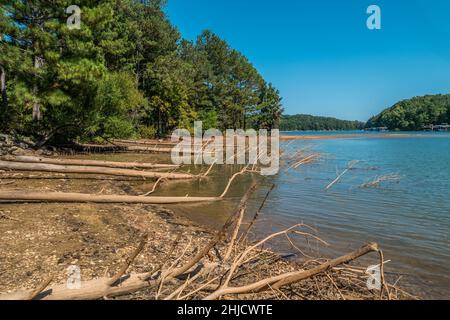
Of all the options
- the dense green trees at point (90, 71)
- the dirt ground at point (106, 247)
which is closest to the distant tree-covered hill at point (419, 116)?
the dense green trees at point (90, 71)

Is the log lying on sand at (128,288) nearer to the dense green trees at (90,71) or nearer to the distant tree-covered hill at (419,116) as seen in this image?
the dense green trees at (90,71)

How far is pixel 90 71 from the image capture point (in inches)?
608

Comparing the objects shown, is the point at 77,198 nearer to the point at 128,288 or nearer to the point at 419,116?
the point at 128,288

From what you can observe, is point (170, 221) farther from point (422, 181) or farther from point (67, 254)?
point (422, 181)

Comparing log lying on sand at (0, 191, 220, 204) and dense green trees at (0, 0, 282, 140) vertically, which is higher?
dense green trees at (0, 0, 282, 140)

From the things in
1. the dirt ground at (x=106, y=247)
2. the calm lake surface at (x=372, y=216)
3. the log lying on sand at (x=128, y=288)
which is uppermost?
the log lying on sand at (x=128, y=288)

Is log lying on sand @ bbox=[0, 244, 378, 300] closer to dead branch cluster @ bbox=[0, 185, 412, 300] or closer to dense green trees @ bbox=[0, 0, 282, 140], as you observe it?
dead branch cluster @ bbox=[0, 185, 412, 300]

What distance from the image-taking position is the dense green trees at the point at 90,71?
1494 centimetres

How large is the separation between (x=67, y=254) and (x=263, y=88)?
77606mm

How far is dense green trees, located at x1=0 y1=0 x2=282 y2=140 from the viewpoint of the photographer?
49.0 ft

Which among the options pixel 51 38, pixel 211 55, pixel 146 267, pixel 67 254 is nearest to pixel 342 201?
pixel 146 267

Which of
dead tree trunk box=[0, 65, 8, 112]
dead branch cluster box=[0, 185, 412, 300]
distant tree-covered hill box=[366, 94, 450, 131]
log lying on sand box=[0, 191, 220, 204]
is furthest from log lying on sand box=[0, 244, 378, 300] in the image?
distant tree-covered hill box=[366, 94, 450, 131]

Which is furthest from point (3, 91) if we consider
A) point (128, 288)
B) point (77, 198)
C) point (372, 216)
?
point (372, 216)

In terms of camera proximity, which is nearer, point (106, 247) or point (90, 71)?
point (106, 247)
